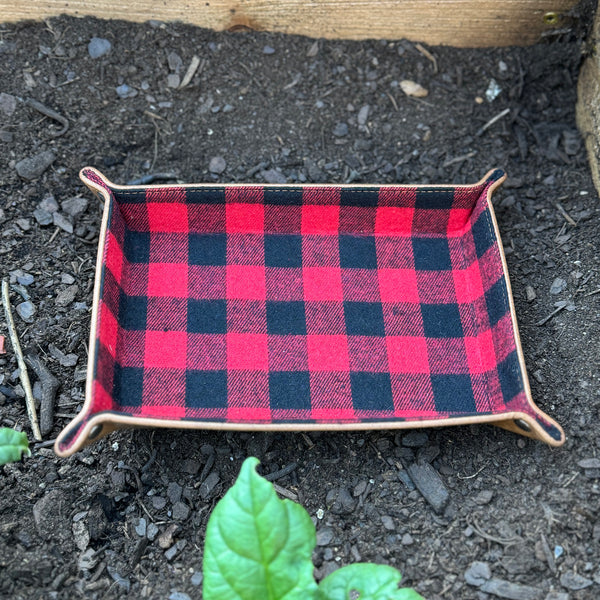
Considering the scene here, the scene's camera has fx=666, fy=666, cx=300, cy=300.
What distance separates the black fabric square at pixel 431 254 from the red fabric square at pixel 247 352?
54 cm

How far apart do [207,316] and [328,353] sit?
364 mm

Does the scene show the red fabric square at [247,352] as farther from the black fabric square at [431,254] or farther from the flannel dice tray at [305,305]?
the black fabric square at [431,254]

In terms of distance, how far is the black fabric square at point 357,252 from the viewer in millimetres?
2021

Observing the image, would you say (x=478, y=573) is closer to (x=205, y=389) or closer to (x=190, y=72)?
(x=205, y=389)

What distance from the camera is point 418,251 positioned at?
2.05 m

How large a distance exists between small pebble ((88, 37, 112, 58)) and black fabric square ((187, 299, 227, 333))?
36.2 inches

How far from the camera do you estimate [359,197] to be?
1973mm

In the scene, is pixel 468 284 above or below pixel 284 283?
above

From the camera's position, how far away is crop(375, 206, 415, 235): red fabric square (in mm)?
2014

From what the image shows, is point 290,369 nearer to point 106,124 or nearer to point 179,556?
point 179,556

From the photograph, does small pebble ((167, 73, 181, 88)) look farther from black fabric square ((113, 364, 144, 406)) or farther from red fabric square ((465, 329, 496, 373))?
red fabric square ((465, 329, 496, 373))

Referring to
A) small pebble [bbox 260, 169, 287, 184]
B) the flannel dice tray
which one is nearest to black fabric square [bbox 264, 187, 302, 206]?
the flannel dice tray

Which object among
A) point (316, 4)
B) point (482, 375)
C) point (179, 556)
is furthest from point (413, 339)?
point (316, 4)

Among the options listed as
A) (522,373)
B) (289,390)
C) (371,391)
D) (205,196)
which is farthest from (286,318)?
(522,373)
